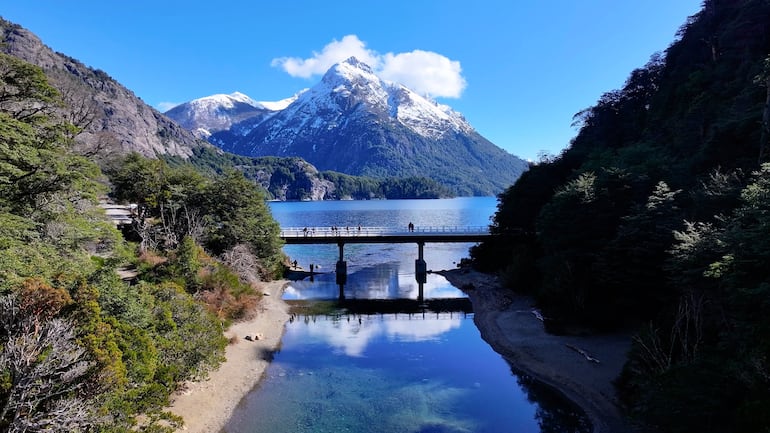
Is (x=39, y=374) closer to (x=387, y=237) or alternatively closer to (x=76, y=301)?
(x=76, y=301)

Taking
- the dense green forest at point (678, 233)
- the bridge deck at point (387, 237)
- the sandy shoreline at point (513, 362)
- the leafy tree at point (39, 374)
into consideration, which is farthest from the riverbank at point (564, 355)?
the leafy tree at point (39, 374)

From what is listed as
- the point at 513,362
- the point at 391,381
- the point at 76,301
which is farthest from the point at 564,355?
the point at 76,301

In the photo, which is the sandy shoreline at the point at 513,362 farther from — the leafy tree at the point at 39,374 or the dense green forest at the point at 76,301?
the leafy tree at the point at 39,374

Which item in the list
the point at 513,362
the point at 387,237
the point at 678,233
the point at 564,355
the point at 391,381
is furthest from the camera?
the point at 387,237

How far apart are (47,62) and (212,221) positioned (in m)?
189

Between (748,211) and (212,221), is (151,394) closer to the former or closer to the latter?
(748,211)

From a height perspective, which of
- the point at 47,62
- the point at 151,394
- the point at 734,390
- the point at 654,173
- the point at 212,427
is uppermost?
the point at 47,62

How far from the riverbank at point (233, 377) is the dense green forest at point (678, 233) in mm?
17306

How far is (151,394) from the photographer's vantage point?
15.7 meters

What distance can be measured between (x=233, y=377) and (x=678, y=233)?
2304 cm

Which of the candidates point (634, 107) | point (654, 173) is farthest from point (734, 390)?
point (634, 107)

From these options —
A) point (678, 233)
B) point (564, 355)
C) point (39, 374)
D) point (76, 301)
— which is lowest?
point (564, 355)

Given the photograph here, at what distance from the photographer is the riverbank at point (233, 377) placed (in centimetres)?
1895

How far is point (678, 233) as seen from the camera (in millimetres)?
19422
